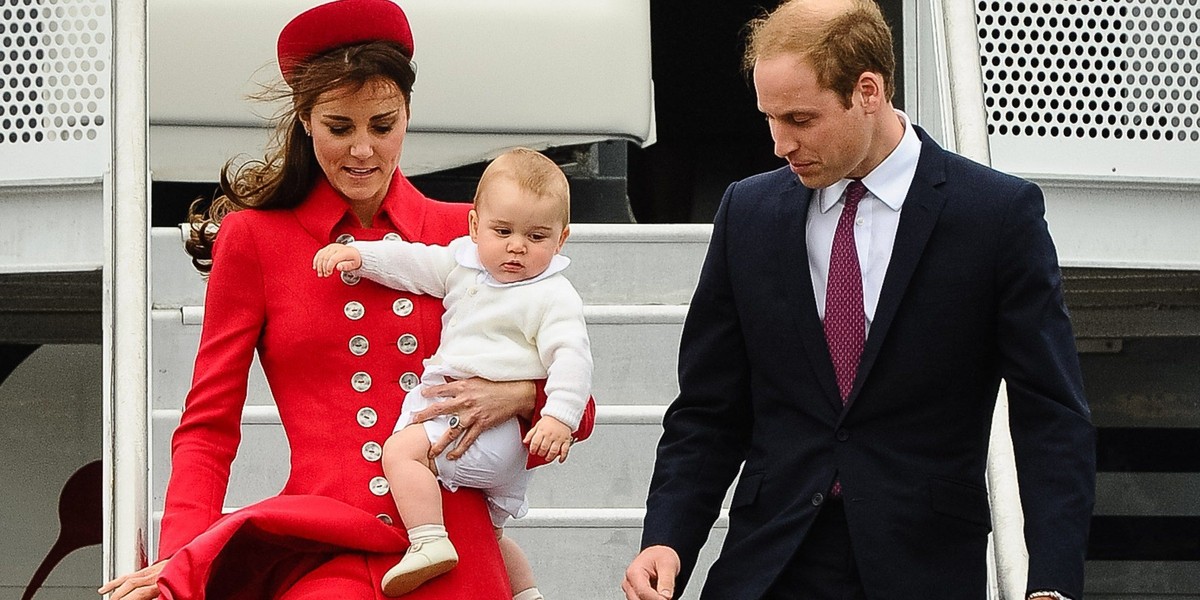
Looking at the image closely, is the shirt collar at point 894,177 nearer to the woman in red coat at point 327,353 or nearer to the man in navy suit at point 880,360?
Result: the man in navy suit at point 880,360

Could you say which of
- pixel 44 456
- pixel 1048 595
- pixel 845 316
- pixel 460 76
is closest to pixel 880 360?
pixel 845 316

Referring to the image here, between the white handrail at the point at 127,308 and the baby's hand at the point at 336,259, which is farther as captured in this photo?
the white handrail at the point at 127,308

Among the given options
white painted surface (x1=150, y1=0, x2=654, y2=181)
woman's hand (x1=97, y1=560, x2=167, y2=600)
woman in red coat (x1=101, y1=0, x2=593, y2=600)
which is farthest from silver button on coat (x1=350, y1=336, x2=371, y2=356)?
white painted surface (x1=150, y1=0, x2=654, y2=181)

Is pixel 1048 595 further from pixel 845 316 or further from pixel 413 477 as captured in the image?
pixel 413 477

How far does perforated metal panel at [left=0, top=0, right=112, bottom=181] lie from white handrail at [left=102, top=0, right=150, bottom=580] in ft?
1.94

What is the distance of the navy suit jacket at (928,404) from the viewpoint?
186cm

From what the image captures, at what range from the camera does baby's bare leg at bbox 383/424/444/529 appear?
193cm

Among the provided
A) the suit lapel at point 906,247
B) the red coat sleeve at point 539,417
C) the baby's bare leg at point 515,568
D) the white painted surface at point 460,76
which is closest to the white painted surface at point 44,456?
the white painted surface at point 460,76

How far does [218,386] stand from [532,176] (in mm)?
459

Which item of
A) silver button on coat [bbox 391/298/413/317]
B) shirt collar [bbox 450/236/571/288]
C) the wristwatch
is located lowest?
the wristwatch

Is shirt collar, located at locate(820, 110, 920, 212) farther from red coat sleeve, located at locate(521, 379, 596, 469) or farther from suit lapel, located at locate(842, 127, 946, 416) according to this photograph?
red coat sleeve, located at locate(521, 379, 596, 469)

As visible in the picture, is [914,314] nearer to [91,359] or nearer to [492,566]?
[492,566]

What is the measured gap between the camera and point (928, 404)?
191 cm

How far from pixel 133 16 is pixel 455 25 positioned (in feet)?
5.54
